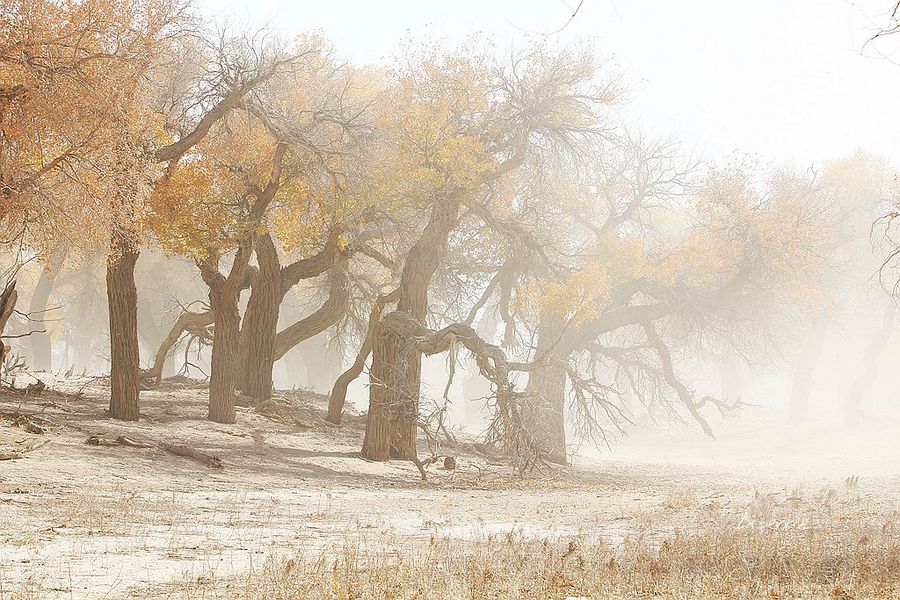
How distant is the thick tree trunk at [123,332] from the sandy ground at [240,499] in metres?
0.53

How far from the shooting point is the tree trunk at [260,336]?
74.5 ft

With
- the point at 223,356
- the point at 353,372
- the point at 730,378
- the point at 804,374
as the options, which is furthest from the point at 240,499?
the point at 730,378

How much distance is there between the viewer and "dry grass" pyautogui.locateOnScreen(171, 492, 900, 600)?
6109 millimetres

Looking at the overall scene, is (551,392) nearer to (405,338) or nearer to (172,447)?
(405,338)

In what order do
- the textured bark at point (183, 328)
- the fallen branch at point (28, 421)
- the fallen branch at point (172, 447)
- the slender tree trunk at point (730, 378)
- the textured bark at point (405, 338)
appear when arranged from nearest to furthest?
the fallen branch at point (172, 447) → the fallen branch at point (28, 421) → the textured bark at point (405, 338) → the textured bark at point (183, 328) → the slender tree trunk at point (730, 378)

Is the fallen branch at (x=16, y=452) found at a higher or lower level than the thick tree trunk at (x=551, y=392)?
lower

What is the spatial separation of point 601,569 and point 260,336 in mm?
17331

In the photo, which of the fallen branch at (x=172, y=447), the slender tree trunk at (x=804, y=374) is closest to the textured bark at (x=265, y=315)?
the fallen branch at (x=172, y=447)

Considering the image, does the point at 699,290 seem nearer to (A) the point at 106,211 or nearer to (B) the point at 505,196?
(B) the point at 505,196

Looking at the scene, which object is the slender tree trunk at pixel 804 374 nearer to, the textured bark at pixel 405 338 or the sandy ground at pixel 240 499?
the sandy ground at pixel 240 499

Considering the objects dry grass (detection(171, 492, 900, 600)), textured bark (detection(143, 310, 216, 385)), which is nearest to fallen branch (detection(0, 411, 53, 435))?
textured bark (detection(143, 310, 216, 385))

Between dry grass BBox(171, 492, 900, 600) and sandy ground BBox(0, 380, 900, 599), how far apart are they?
64 centimetres

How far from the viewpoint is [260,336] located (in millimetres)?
23094

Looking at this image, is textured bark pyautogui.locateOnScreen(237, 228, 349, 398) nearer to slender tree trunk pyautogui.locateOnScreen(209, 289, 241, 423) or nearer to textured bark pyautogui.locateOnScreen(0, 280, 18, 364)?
slender tree trunk pyautogui.locateOnScreen(209, 289, 241, 423)
